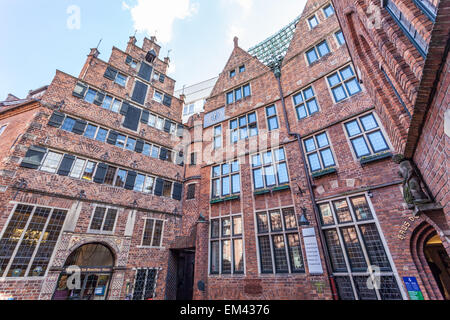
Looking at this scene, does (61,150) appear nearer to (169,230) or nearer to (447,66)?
(169,230)

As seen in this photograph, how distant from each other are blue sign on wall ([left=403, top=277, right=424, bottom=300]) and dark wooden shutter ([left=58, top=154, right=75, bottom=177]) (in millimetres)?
15057

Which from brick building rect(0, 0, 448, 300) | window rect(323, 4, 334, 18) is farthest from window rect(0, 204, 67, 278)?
window rect(323, 4, 334, 18)

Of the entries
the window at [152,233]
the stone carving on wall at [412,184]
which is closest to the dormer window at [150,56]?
the window at [152,233]

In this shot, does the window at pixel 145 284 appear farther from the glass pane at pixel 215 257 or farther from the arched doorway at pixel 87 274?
the glass pane at pixel 215 257

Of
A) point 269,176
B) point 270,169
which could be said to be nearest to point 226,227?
point 269,176

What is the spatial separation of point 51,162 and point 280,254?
12395 mm

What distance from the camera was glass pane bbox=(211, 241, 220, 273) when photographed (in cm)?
1059

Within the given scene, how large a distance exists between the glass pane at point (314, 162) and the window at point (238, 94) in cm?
628

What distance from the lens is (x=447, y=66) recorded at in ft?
8.22

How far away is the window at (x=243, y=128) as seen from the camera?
12.6m

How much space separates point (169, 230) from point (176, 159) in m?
5.29

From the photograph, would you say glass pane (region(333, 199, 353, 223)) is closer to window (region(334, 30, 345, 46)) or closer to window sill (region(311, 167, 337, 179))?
window sill (region(311, 167, 337, 179))

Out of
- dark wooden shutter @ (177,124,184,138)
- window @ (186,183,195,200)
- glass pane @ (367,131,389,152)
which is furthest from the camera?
dark wooden shutter @ (177,124,184,138)
